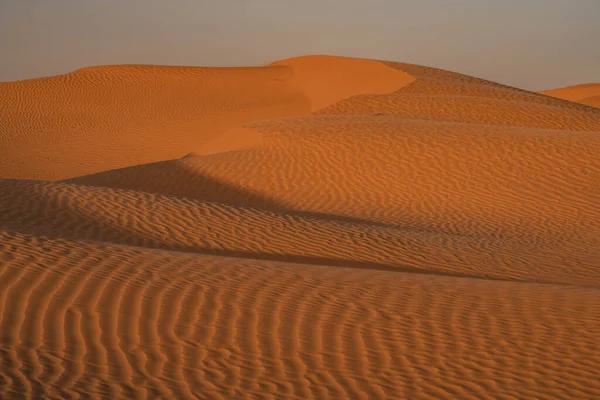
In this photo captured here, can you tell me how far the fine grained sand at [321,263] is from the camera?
19.4 feet

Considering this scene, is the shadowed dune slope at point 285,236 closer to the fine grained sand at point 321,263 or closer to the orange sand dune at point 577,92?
the fine grained sand at point 321,263

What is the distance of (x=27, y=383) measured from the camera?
5176 mm

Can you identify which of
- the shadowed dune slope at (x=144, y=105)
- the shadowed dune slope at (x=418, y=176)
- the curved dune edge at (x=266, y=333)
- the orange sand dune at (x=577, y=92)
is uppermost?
the orange sand dune at (x=577, y=92)

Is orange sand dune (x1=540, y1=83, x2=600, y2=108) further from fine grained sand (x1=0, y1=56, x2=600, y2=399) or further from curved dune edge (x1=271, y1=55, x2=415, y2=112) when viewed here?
fine grained sand (x1=0, y1=56, x2=600, y2=399)

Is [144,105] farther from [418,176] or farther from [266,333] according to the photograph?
[266,333]

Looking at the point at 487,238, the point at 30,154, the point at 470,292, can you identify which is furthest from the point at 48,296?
the point at 30,154

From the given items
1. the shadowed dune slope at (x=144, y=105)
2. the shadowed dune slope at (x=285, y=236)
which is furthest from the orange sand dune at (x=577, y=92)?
the shadowed dune slope at (x=285, y=236)

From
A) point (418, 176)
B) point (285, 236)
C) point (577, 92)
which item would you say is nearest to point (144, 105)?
point (418, 176)

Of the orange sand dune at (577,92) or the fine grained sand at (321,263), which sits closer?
the fine grained sand at (321,263)

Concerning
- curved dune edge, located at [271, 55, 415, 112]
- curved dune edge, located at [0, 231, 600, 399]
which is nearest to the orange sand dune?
curved dune edge, located at [271, 55, 415, 112]

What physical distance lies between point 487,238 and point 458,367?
28.1 feet

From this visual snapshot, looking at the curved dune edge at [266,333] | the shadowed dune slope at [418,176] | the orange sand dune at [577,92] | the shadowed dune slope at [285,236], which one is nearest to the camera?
the curved dune edge at [266,333]

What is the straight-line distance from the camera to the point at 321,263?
11.6 m

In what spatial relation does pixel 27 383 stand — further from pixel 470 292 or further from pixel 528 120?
pixel 528 120
